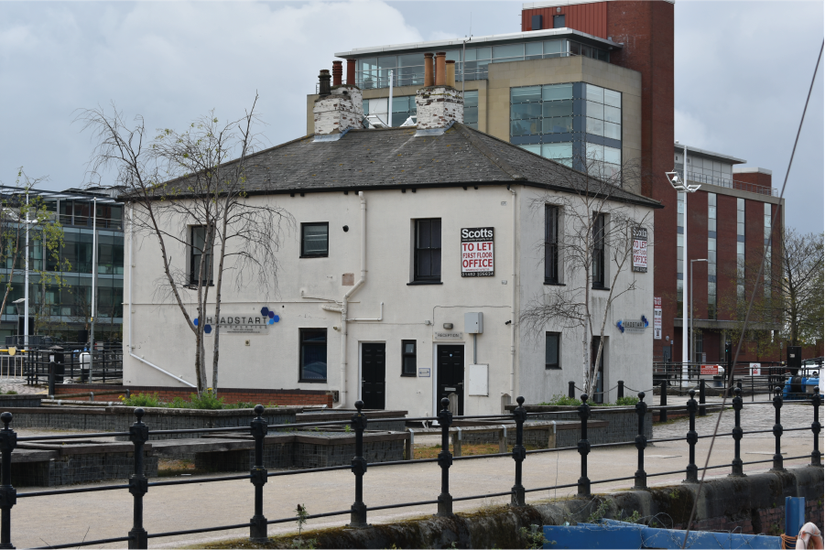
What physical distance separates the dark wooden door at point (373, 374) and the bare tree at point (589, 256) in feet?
13.2

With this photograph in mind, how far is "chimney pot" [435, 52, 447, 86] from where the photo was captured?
30.8 meters

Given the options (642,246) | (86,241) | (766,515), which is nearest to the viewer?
(766,515)

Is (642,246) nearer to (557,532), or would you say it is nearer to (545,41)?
(557,532)

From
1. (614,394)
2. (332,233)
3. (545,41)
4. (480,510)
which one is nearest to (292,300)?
(332,233)

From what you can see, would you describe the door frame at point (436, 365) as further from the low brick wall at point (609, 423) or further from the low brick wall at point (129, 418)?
the low brick wall at point (129, 418)

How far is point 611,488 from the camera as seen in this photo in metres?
13.0

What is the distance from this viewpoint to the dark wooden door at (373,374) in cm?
2808

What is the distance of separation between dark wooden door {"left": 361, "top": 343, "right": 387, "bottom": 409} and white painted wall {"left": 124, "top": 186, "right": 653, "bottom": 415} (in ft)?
0.64

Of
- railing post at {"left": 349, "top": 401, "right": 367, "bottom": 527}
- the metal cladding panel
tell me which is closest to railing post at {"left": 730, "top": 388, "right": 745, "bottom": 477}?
railing post at {"left": 349, "top": 401, "right": 367, "bottom": 527}

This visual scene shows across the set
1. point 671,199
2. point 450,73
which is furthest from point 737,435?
point 671,199

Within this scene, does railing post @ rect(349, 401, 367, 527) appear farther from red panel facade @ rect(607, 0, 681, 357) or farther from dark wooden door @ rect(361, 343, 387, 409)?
red panel facade @ rect(607, 0, 681, 357)

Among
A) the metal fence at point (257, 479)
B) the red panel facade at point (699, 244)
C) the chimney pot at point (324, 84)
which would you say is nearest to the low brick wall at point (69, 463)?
the metal fence at point (257, 479)

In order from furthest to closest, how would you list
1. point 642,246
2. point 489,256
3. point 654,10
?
point 654,10 < point 642,246 < point 489,256

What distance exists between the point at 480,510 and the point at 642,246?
69.8ft
